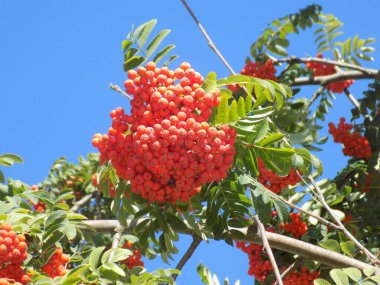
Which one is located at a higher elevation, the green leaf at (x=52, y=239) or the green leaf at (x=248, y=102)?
the green leaf at (x=248, y=102)

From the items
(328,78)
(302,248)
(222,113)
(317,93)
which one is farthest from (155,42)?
(317,93)

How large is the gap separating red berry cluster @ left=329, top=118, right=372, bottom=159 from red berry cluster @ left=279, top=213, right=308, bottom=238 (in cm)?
106

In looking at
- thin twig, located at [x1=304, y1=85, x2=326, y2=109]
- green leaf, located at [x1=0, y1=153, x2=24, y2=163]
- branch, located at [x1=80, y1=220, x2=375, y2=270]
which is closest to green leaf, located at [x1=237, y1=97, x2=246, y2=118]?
branch, located at [x1=80, y1=220, x2=375, y2=270]

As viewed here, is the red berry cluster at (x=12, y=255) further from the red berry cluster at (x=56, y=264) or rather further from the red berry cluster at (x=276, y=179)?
the red berry cluster at (x=276, y=179)

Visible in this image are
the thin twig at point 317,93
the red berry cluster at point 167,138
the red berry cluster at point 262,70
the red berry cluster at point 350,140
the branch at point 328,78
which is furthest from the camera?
the thin twig at point 317,93

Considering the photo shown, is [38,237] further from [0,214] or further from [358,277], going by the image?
[358,277]

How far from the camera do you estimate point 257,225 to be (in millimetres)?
3686

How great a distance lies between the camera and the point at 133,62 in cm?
335

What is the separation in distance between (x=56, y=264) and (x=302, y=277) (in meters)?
1.71

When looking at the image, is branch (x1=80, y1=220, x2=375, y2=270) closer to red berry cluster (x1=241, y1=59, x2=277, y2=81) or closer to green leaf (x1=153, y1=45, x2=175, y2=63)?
green leaf (x1=153, y1=45, x2=175, y2=63)

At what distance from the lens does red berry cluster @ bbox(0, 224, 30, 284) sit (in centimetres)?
334

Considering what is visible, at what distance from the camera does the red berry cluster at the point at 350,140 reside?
217 inches

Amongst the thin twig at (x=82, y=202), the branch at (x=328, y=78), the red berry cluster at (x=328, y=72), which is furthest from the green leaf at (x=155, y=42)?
the red berry cluster at (x=328, y=72)

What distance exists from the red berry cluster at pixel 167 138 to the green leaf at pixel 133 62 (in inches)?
4.3
